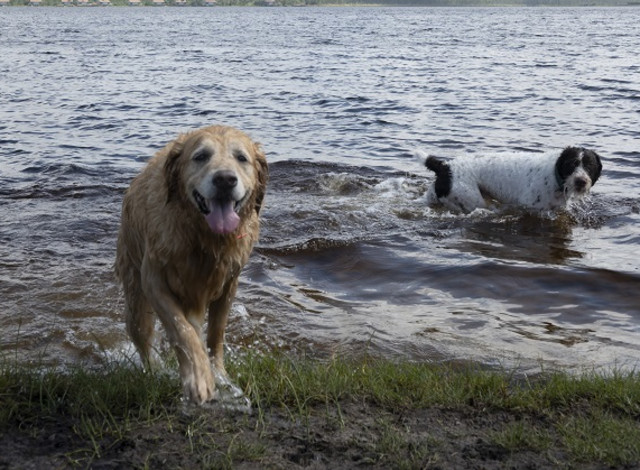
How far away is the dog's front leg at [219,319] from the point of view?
16.0 ft

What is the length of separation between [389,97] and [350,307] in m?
14.6

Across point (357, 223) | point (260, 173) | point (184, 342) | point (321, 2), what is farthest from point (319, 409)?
point (321, 2)

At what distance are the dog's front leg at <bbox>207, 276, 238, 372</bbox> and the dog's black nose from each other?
0.78 metres

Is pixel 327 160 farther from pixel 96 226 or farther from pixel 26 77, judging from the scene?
pixel 26 77

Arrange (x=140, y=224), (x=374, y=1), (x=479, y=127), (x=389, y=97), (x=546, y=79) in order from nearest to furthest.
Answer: (x=140, y=224), (x=479, y=127), (x=389, y=97), (x=546, y=79), (x=374, y=1)

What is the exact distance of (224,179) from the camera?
14.0ft

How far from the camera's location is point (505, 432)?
392cm

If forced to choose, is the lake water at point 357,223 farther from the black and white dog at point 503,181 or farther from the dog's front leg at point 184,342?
the dog's front leg at point 184,342

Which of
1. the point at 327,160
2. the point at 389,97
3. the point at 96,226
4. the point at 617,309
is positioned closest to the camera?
the point at 617,309

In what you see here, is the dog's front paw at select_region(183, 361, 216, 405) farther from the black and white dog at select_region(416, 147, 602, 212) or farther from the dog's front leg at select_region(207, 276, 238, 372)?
the black and white dog at select_region(416, 147, 602, 212)

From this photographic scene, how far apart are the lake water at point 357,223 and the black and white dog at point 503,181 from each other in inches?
8.9

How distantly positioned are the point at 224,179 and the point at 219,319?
1114mm

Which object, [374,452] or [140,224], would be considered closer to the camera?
[374,452]

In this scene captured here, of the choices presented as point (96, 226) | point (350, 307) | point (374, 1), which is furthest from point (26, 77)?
point (374, 1)
